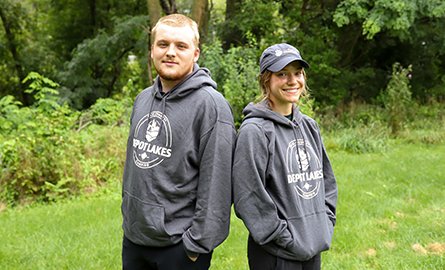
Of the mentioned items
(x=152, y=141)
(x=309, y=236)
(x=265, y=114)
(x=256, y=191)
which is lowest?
(x=309, y=236)

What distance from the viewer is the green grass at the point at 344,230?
4402mm

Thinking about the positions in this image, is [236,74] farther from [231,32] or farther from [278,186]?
[278,186]

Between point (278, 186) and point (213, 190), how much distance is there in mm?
322

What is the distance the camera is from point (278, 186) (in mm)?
2398

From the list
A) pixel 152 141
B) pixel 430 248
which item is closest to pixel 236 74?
pixel 430 248

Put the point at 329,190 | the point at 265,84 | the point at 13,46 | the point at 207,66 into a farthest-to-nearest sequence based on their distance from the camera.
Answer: the point at 13,46 < the point at 207,66 < the point at 329,190 < the point at 265,84

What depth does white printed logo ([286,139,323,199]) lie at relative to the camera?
244cm

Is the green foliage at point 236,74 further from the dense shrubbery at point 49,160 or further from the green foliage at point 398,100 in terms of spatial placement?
the green foliage at point 398,100

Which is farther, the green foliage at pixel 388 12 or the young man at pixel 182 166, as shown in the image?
the green foliage at pixel 388 12

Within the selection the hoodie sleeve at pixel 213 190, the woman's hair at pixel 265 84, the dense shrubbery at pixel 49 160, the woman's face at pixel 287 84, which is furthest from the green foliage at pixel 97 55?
the hoodie sleeve at pixel 213 190

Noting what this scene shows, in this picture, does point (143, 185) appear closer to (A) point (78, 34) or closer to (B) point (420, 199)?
(B) point (420, 199)

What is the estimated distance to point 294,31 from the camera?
1483cm

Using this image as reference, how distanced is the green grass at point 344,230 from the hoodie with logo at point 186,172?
A: 2059 millimetres

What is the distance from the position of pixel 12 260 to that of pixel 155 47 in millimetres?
3158
